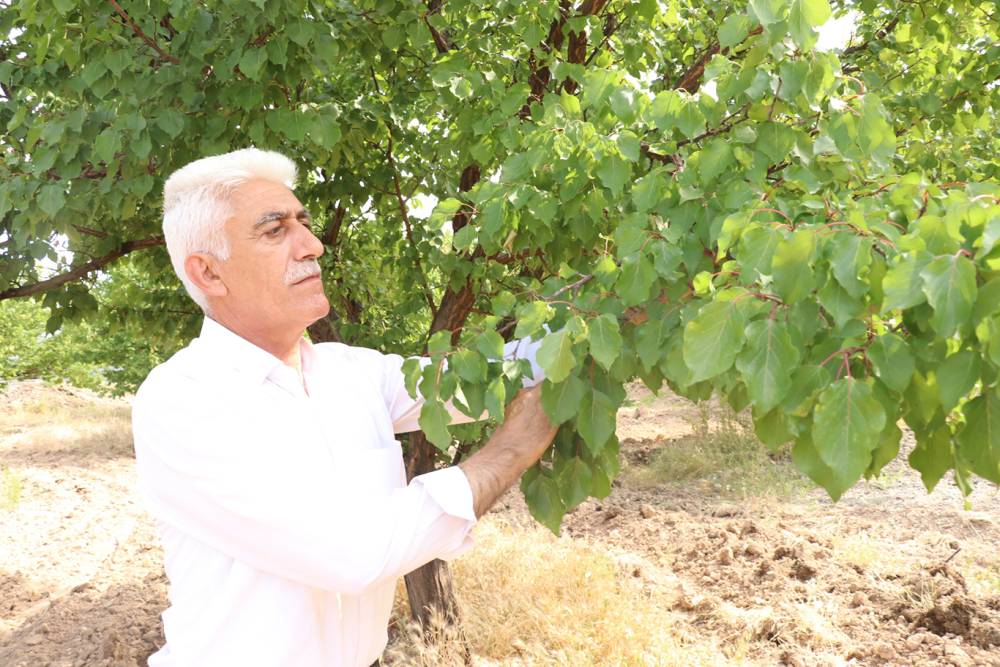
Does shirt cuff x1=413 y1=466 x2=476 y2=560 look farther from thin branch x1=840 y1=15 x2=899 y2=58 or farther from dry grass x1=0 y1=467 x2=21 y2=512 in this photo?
dry grass x1=0 y1=467 x2=21 y2=512

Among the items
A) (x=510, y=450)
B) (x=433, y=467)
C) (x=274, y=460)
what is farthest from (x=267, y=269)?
(x=433, y=467)

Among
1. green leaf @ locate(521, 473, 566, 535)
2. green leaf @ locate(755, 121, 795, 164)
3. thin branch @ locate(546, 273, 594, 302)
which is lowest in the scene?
green leaf @ locate(521, 473, 566, 535)

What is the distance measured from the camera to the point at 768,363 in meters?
1.31

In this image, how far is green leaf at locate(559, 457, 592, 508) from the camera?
2.04 metres

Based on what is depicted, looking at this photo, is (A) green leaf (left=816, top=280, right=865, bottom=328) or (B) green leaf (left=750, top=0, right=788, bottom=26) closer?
(A) green leaf (left=816, top=280, right=865, bottom=328)

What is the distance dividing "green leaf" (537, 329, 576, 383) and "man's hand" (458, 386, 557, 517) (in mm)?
294

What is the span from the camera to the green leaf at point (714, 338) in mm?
1325

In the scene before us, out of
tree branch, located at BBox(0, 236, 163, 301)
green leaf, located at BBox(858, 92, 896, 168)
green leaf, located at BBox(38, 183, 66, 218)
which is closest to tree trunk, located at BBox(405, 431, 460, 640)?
tree branch, located at BBox(0, 236, 163, 301)

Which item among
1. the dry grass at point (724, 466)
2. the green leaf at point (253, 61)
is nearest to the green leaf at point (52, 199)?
the green leaf at point (253, 61)

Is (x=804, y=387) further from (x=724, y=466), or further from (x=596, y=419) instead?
(x=724, y=466)

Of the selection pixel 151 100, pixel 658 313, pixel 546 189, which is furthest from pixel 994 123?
pixel 151 100

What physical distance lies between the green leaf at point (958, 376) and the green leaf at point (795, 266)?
22 centimetres

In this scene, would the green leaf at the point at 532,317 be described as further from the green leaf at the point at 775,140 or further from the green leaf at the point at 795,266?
the green leaf at the point at 775,140

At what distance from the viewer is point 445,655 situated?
4879mm
